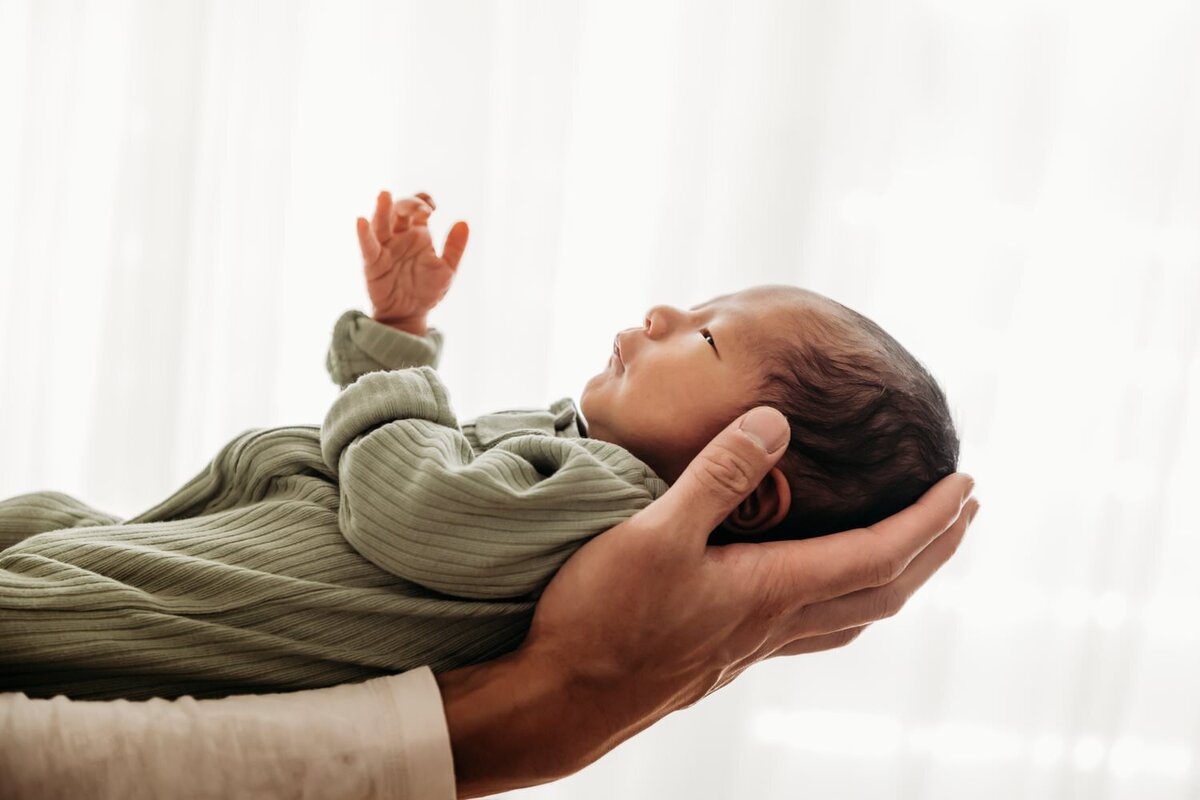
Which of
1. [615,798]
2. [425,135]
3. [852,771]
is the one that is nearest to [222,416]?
[425,135]

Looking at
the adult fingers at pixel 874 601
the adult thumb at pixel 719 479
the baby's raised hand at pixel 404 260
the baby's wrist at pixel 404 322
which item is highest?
the baby's raised hand at pixel 404 260

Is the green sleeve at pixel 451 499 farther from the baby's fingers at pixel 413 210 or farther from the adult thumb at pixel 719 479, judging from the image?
the baby's fingers at pixel 413 210

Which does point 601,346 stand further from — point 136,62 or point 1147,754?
point 1147,754

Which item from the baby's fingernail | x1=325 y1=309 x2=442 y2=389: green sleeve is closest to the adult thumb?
the baby's fingernail

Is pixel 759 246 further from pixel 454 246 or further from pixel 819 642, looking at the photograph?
pixel 819 642

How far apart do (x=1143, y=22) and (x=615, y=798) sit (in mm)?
1834

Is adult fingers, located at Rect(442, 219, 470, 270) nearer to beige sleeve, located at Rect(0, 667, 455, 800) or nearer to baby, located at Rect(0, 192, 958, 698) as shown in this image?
baby, located at Rect(0, 192, 958, 698)

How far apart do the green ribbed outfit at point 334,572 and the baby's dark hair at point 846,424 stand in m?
0.18

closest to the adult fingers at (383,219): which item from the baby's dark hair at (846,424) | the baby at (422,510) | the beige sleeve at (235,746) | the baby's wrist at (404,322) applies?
the baby's wrist at (404,322)

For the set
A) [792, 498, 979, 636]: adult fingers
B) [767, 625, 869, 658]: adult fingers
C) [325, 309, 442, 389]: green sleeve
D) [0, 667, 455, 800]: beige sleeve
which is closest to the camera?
[0, 667, 455, 800]: beige sleeve

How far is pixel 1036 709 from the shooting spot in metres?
2.09

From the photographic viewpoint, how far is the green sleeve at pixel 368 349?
133cm

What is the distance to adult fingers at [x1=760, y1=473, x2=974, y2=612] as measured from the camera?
0.99 metres

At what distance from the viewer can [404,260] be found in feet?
4.45
